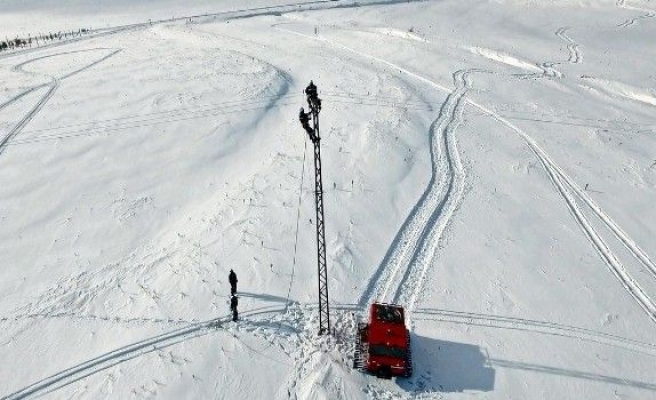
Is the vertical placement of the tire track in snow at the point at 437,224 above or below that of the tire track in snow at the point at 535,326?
above

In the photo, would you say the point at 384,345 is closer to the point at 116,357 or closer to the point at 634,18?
the point at 116,357

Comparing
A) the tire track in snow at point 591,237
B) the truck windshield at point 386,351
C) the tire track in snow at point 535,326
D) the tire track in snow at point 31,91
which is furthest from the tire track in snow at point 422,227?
the tire track in snow at point 31,91

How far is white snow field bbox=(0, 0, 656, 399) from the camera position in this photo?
18141 mm

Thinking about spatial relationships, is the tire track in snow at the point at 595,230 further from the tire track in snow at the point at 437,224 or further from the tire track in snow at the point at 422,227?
the tire track in snow at the point at 422,227

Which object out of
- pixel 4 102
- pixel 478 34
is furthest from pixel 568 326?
pixel 478 34

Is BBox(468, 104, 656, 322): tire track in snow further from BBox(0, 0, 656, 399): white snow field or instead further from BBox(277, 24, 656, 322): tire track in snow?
BBox(0, 0, 656, 399): white snow field

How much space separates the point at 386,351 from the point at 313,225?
9.27 metres

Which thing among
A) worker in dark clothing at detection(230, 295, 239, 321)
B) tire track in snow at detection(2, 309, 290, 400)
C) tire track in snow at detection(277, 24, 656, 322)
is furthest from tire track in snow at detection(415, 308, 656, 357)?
tire track in snow at detection(2, 309, 290, 400)

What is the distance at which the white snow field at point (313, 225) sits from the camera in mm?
18141

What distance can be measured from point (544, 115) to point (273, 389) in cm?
3378

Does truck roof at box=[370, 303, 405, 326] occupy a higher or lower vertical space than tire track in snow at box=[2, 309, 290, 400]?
higher

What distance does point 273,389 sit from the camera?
55.8ft

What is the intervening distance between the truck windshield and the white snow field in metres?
1.09

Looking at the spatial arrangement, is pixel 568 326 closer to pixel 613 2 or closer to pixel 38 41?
pixel 38 41
